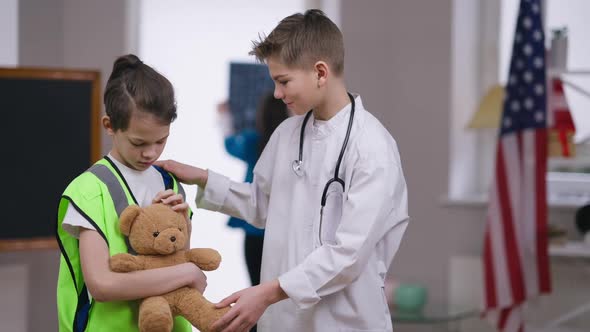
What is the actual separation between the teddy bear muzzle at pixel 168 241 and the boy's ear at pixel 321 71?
49 cm

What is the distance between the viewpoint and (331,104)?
77.7 inches

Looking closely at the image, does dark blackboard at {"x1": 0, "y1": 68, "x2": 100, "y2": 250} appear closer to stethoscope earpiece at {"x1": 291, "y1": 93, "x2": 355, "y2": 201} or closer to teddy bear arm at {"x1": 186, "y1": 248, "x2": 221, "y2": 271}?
stethoscope earpiece at {"x1": 291, "y1": 93, "x2": 355, "y2": 201}

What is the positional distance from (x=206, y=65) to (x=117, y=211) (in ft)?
10.2

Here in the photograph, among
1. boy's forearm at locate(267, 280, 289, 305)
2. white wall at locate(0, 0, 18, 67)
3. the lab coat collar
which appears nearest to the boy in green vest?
boy's forearm at locate(267, 280, 289, 305)

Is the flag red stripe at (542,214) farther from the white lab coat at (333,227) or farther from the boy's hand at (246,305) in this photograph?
the boy's hand at (246,305)

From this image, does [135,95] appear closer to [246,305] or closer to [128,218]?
[128,218]

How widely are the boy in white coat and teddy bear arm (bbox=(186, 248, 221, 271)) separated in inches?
4.3

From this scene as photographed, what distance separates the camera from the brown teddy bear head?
1628mm

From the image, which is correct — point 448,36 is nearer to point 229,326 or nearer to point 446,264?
point 446,264

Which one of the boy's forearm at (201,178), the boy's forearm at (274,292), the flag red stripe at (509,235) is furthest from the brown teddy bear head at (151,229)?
the flag red stripe at (509,235)

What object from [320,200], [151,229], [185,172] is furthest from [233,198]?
[151,229]

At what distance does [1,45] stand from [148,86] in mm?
2213

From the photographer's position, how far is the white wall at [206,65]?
459 cm

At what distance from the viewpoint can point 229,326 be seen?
1.72 m
